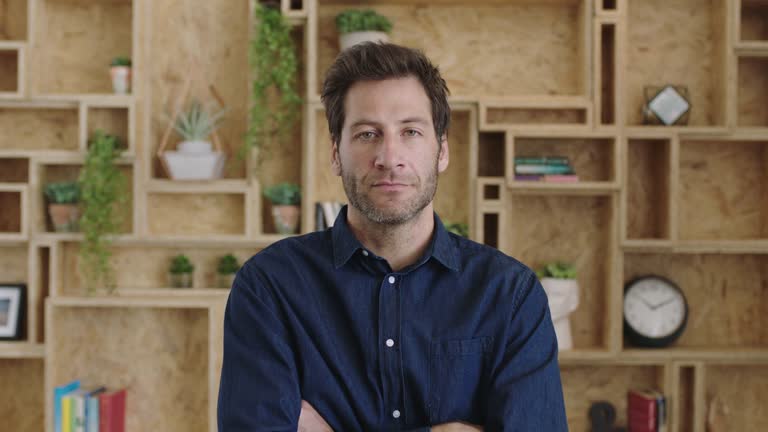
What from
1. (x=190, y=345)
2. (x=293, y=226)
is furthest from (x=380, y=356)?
(x=190, y=345)

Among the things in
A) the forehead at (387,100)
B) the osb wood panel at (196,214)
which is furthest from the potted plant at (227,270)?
the forehead at (387,100)

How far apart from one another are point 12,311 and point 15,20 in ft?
4.16

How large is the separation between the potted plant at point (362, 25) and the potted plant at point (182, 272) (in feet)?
3.63

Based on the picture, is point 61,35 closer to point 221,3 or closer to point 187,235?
point 221,3

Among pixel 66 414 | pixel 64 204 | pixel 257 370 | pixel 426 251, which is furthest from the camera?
pixel 64 204

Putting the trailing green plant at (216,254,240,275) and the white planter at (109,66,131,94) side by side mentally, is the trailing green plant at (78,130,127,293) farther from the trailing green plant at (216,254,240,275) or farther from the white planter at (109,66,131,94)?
the trailing green plant at (216,254,240,275)

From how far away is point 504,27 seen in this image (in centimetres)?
367

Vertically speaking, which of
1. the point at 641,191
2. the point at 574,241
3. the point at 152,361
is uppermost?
the point at 641,191

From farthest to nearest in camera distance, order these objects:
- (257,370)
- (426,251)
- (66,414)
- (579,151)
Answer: (579,151), (66,414), (426,251), (257,370)

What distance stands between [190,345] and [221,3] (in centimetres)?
148

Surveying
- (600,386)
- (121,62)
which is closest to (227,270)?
(121,62)

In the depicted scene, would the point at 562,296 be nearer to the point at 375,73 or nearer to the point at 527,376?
the point at 527,376

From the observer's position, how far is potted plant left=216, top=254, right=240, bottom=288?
3547 mm

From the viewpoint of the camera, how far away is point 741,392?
3.71 meters
